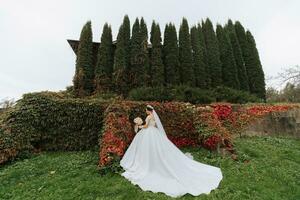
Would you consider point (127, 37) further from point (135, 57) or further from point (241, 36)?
point (241, 36)

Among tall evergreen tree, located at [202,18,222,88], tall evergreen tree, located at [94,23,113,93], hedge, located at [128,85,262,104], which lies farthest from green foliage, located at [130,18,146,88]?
tall evergreen tree, located at [202,18,222,88]

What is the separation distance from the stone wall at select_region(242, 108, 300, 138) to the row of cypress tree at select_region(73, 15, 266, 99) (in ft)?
24.6

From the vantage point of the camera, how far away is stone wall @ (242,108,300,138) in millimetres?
12570

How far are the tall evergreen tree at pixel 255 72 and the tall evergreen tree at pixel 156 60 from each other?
273 inches

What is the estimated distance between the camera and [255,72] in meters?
21.1

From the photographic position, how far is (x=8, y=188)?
7.07 metres

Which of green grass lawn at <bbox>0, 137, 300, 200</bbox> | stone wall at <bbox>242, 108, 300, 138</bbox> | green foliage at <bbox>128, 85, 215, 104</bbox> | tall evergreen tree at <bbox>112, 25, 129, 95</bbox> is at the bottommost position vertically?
green grass lawn at <bbox>0, 137, 300, 200</bbox>

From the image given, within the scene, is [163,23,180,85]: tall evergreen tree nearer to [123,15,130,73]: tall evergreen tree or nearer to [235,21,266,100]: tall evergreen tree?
[123,15,130,73]: tall evergreen tree

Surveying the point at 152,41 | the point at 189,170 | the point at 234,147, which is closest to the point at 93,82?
the point at 152,41

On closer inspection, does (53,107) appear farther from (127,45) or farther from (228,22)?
(228,22)

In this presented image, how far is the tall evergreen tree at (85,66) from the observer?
A: 63.3ft

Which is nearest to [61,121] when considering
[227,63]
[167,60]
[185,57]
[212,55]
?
[167,60]

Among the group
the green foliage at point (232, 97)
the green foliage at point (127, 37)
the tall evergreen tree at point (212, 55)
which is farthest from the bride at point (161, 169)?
the tall evergreen tree at point (212, 55)

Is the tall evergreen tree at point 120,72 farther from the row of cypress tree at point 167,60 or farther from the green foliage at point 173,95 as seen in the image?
the green foliage at point 173,95
